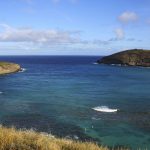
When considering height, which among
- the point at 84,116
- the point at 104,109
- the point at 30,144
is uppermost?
the point at 30,144

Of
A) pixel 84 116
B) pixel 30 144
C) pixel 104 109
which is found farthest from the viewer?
pixel 104 109

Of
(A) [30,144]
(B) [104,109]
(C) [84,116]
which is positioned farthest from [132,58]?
(A) [30,144]

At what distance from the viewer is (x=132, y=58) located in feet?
545

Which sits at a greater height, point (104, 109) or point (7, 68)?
point (7, 68)

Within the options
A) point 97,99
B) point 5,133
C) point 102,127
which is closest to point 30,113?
point 102,127

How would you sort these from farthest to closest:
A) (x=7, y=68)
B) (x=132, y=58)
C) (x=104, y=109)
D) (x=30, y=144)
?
1. (x=132, y=58)
2. (x=7, y=68)
3. (x=104, y=109)
4. (x=30, y=144)

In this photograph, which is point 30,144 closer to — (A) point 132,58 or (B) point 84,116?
(B) point 84,116

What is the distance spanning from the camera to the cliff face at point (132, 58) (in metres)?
162

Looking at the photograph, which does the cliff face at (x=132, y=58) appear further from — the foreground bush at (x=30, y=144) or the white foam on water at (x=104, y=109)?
the foreground bush at (x=30, y=144)

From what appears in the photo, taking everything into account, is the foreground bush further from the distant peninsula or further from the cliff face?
the cliff face

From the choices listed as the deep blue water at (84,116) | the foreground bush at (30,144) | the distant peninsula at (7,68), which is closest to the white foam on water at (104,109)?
the deep blue water at (84,116)

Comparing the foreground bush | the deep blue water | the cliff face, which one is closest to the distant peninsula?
the deep blue water

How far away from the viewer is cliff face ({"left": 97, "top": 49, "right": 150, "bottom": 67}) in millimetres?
161587

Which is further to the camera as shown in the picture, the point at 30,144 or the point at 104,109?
the point at 104,109
